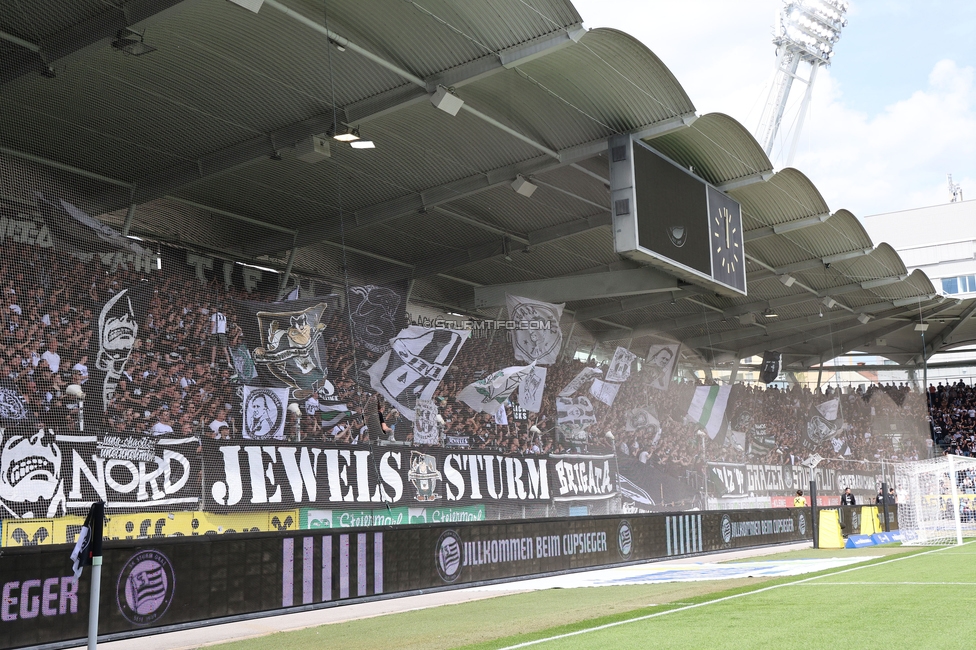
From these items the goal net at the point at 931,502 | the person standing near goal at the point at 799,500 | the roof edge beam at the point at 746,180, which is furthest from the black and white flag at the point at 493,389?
the person standing near goal at the point at 799,500

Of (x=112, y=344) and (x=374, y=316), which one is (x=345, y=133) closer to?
(x=374, y=316)

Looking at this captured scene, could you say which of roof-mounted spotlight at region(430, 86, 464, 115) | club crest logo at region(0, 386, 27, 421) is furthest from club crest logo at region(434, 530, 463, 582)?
roof-mounted spotlight at region(430, 86, 464, 115)

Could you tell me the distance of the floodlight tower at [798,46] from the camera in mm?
67500

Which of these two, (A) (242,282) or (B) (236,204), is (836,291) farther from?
(A) (242,282)

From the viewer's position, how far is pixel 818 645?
24.8ft

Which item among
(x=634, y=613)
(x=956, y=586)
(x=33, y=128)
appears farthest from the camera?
(x=33, y=128)

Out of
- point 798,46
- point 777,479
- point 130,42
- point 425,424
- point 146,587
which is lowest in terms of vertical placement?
point 146,587

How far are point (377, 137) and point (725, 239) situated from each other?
27.3 ft

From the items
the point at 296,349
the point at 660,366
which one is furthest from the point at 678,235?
the point at 296,349

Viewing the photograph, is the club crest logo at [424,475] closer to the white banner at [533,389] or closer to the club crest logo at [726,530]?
the white banner at [533,389]

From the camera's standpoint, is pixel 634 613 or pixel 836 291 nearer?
pixel 634 613

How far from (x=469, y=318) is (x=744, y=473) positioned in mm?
12822

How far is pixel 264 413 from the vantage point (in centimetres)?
1397

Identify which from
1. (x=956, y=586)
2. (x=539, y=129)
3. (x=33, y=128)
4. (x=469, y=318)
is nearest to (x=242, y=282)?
(x=33, y=128)
